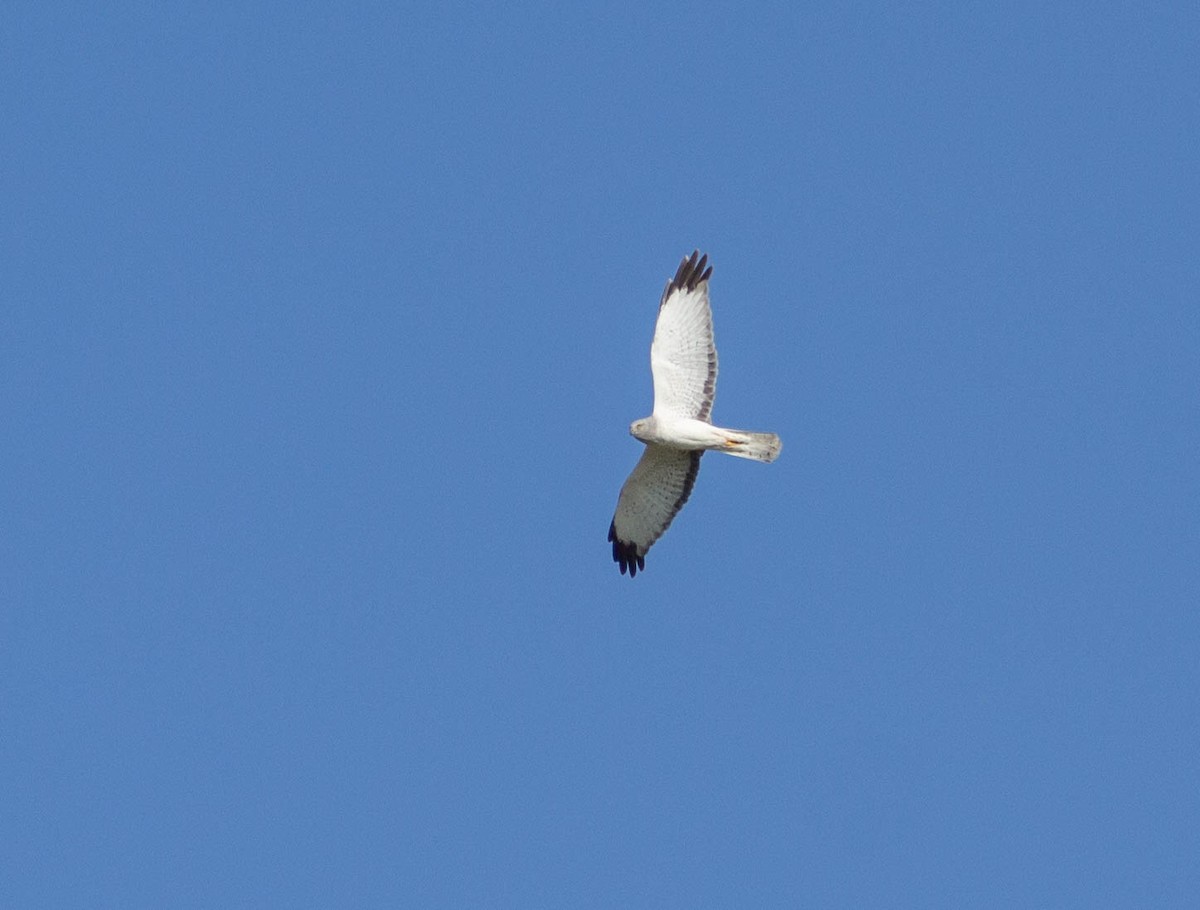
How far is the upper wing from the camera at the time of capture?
19.6m

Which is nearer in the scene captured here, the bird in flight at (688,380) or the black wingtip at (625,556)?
the bird in flight at (688,380)

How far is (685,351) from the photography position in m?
19.6

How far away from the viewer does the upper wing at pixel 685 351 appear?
64.2ft

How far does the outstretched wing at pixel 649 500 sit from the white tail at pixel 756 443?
779 mm

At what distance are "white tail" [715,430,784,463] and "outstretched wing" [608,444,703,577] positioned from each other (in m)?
0.78

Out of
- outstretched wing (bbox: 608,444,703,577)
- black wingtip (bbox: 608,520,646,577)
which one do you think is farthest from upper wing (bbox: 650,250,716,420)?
black wingtip (bbox: 608,520,646,577)

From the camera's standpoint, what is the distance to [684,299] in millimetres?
19672

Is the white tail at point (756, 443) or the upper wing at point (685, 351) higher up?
the upper wing at point (685, 351)

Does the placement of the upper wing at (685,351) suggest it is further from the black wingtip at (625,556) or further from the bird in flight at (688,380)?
the black wingtip at (625,556)

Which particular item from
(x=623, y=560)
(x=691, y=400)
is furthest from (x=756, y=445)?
(x=623, y=560)

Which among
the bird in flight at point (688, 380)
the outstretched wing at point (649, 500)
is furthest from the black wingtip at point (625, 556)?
the bird in flight at point (688, 380)

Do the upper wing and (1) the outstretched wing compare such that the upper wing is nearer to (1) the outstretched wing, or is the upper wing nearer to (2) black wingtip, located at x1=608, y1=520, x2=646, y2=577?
(1) the outstretched wing

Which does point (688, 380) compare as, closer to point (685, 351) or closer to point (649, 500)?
point (685, 351)

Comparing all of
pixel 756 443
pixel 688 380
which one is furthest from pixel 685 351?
pixel 756 443
